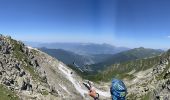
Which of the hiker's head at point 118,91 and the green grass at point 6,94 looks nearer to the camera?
the hiker's head at point 118,91

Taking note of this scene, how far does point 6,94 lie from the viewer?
105875 mm

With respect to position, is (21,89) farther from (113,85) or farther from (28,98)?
(113,85)

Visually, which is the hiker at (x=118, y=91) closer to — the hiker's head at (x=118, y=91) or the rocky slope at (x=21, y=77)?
the hiker's head at (x=118, y=91)

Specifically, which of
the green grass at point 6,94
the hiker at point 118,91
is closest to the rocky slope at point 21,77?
the green grass at point 6,94

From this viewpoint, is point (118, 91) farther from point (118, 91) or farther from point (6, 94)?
point (6, 94)

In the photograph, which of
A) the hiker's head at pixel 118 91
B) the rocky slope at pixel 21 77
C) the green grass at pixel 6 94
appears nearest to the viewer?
the hiker's head at pixel 118 91

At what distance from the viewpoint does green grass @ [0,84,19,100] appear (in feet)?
337

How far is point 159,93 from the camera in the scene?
141500mm

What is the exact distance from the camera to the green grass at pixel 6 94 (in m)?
103

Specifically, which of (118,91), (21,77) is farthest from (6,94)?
(118,91)

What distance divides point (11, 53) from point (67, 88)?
52317 mm

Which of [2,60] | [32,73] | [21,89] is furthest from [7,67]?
[32,73]

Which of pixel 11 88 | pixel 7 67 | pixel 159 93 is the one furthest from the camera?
pixel 159 93

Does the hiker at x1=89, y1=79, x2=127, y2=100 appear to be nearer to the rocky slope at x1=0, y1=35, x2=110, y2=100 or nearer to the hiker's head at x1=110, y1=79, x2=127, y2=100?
the hiker's head at x1=110, y1=79, x2=127, y2=100
